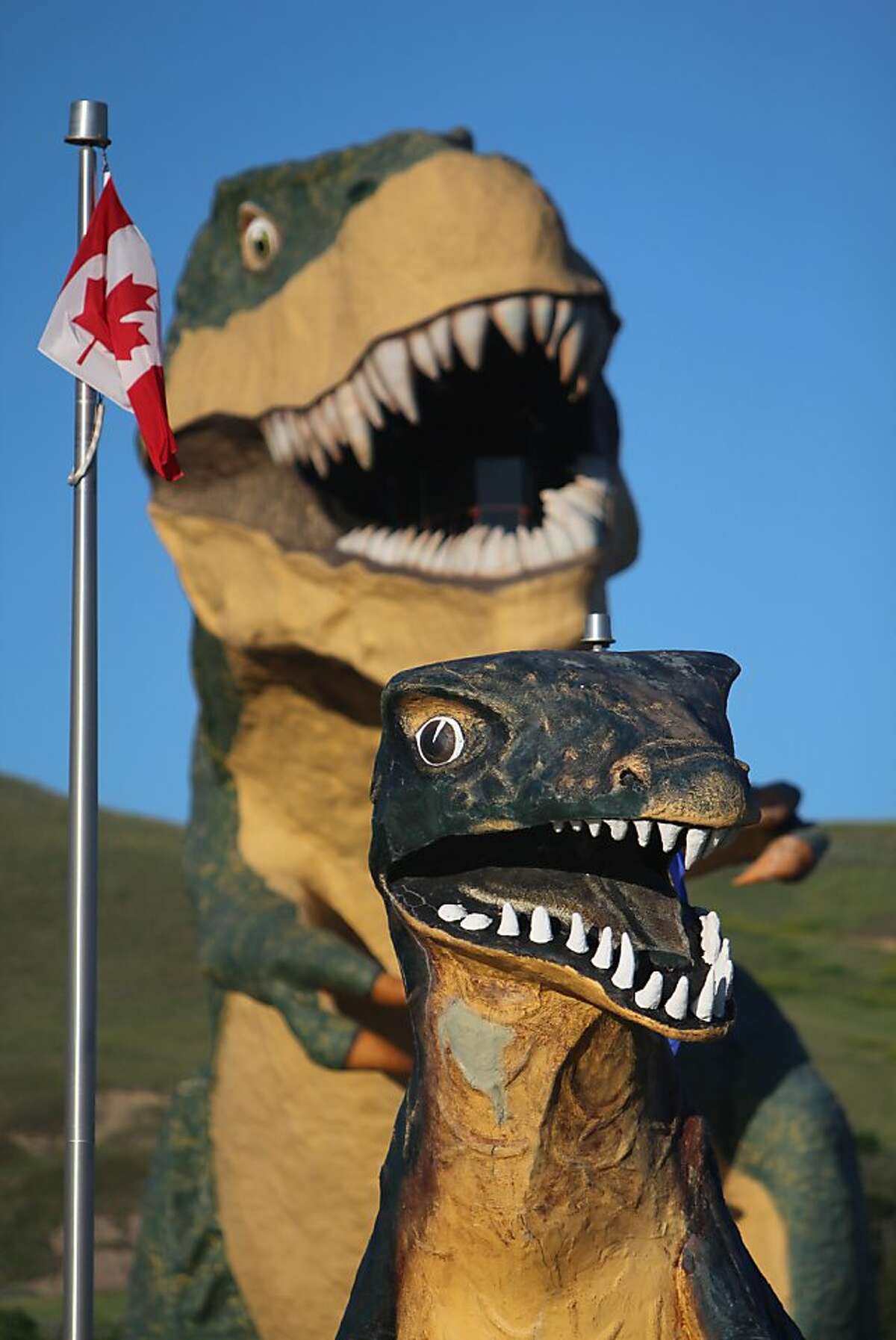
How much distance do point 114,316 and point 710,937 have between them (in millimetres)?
2250

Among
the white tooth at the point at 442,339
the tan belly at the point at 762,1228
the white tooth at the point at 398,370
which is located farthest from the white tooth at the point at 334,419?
the tan belly at the point at 762,1228

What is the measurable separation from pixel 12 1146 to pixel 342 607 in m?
6.22

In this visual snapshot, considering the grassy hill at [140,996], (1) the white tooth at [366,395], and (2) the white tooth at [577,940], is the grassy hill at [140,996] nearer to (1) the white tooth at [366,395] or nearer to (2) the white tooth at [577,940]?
(1) the white tooth at [366,395]

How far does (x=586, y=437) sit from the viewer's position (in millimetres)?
4781

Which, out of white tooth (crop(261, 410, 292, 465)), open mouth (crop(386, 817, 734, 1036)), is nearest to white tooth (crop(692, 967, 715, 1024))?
open mouth (crop(386, 817, 734, 1036))

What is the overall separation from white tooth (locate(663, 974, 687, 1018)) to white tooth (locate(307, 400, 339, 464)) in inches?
99.3

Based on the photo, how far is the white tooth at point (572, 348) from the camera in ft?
14.9

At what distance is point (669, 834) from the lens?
232 centimetres

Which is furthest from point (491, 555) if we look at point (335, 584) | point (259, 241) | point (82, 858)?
point (82, 858)

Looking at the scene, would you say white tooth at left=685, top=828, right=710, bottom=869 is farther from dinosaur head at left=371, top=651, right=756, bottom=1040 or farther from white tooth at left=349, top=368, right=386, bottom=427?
white tooth at left=349, top=368, right=386, bottom=427

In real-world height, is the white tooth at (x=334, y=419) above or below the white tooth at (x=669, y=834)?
above

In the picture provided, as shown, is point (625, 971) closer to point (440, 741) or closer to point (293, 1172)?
point (440, 741)

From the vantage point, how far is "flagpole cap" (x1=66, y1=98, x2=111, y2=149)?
4156 millimetres

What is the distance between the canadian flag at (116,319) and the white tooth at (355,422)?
0.48m
